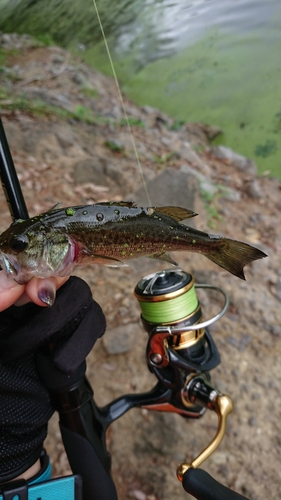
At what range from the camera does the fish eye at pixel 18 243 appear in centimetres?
97

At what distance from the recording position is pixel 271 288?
310cm

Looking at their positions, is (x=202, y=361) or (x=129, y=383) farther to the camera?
(x=129, y=383)

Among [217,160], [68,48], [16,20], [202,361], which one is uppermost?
[16,20]

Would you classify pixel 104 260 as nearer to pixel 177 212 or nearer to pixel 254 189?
pixel 177 212

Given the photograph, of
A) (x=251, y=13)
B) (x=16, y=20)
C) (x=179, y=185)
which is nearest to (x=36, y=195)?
(x=179, y=185)

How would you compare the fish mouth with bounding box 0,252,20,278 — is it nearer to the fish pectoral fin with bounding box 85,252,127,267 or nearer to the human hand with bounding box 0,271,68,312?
the human hand with bounding box 0,271,68,312

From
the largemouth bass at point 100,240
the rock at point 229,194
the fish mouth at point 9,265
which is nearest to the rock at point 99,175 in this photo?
the rock at point 229,194

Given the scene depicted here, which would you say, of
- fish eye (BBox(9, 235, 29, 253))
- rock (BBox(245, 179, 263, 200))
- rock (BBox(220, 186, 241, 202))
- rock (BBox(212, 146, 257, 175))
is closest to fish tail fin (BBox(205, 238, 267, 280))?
fish eye (BBox(9, 235, 29, 253))

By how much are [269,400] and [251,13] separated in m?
6.91

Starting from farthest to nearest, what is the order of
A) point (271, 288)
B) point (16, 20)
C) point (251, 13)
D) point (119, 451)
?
point (16, 20)
point (251, 13)
point (271, 288)
point (119, 451)

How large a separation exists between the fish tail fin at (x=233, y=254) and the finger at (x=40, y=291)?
50cm

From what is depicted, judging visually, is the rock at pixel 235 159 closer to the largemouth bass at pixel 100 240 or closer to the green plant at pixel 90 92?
the green plant at pixel 90 92

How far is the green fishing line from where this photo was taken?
1304mm

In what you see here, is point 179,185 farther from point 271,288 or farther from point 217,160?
point 217,160
